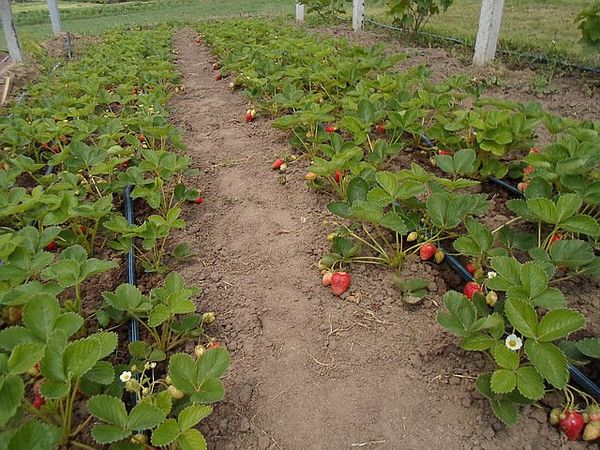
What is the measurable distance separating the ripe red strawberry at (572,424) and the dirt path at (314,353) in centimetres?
4

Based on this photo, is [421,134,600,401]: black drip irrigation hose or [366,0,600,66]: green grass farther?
[366,0,600,66]: green grass

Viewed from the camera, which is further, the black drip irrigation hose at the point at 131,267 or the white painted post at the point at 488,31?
the white painted post at the point at 488,31

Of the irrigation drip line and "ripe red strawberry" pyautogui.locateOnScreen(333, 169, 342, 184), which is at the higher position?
the irrigation drip line

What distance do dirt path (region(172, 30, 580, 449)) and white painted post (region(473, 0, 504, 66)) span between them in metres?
3.72

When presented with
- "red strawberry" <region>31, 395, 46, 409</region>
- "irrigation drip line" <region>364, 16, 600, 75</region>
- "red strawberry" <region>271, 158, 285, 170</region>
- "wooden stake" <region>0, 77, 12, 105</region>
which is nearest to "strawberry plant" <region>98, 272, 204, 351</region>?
"red strawberry" <region>31, 395, 46, 409</region>

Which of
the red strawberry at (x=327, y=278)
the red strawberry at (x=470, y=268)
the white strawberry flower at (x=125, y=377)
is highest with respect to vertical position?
the red strawberry at (x=470, y=268)

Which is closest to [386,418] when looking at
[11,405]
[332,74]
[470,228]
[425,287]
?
[425,287]

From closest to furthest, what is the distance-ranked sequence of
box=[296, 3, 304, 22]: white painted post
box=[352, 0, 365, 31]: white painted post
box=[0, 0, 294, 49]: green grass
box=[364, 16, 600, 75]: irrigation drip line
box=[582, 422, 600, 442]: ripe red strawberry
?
box=[582, 422, 600, 442]: ripe red strawberry, box=[364, 16, 600, 75]: irrigation drip line, box=[352, 0, 365, 31]: white painted post, box=[296, 3, 304, 22]: white painted post, box=[0, 0, 294, 49]: green grass

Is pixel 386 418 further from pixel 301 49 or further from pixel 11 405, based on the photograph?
pixel 301 49

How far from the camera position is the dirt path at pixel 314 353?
1556 millimetres

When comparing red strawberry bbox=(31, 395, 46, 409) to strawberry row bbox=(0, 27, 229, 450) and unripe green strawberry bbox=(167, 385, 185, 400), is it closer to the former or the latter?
strawberry row bbox=(0, 27, 229, 450)

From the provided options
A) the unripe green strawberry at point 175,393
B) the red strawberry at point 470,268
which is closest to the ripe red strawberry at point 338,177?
the red strawberry at point 470,268

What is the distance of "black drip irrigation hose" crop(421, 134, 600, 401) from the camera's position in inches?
60.7

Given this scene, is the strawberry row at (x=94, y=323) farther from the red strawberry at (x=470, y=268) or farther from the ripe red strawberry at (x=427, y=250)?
the red strawberry at (x=470, y=268)
